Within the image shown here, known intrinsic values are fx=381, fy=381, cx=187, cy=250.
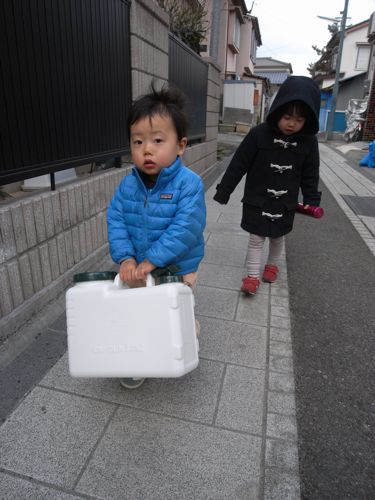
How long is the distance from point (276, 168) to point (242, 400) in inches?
67.3

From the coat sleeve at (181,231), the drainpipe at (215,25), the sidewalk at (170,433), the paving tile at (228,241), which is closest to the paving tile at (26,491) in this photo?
the sidewalk at (170,433)

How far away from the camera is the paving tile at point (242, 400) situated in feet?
6.10

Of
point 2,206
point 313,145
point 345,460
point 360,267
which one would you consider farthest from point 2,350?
point 360,267

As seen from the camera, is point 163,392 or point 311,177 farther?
point 311,177

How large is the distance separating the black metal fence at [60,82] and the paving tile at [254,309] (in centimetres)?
172

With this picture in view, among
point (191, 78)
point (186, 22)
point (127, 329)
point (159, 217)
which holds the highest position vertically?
point (186, 22)

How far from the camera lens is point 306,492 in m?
1.56

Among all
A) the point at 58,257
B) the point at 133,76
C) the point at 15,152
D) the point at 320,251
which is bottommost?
the point at 320,251

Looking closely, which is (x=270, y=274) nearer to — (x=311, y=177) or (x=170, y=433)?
(x=311, y=177)

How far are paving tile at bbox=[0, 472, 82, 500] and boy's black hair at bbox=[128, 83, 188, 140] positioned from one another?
158 centimetres

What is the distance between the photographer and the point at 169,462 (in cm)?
163

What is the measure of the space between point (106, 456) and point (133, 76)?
358 centimetres

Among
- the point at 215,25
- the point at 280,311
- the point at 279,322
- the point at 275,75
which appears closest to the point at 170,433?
the point at 279,322

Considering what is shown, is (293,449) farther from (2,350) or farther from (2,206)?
(2,206)
